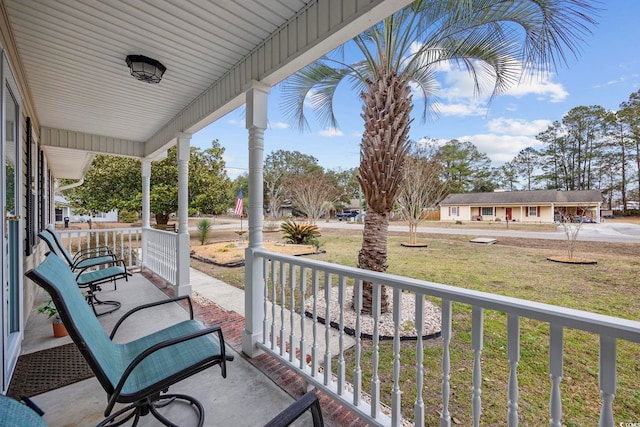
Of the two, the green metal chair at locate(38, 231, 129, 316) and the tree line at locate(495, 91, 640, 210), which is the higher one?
the tree line at locate(495, 91, 640, 210)

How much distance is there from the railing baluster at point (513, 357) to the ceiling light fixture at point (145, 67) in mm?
3350

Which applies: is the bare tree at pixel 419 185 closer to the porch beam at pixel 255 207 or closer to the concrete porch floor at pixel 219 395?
the porch beam at pixel 255 207

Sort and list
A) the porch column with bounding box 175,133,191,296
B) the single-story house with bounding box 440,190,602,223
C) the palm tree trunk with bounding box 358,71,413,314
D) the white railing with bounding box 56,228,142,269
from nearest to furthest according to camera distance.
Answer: the palm tree trunk with bounding box 358,71,413,314, the porch column with bounding box 175,133,191,296, the white railing with bounding box 56,228,142,269, the single-story house with bounding box 440,190,602,223

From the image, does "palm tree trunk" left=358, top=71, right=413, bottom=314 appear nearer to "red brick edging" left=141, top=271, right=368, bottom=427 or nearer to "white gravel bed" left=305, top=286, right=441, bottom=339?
"white gravel bed" left=305, top=286, right=441, bottom=339

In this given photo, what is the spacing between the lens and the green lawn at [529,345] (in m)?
2.11

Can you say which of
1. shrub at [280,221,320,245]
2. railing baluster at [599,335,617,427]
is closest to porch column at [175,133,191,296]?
railing baluster at [599,335,617,427]

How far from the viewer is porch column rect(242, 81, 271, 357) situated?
2549 mm

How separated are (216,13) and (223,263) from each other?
610cm

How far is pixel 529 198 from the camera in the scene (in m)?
23.2

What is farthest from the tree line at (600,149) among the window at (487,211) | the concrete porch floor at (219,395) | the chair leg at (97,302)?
the window at (487,211)

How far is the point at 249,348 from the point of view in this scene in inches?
98.1

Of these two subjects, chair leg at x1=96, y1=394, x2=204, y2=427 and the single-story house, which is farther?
the single-story house

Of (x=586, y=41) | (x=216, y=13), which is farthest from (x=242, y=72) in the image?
(x=586, y=41)

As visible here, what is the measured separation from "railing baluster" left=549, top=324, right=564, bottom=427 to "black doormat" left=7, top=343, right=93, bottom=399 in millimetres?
2967
